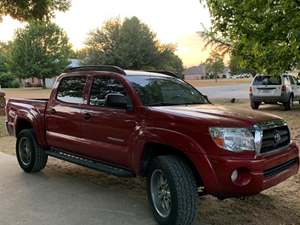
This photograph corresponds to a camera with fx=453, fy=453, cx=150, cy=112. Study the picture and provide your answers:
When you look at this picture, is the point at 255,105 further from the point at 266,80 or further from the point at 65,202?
the point at 65,202

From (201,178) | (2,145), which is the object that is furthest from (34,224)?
(2,145)

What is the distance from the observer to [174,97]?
6301 mm

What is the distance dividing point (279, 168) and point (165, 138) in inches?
52.6

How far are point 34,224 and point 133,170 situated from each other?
4.45 feet

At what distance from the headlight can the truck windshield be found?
132cm

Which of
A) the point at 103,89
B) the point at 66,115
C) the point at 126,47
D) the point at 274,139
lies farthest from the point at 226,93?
the point at 274,139

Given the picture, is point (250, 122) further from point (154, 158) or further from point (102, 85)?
point (102, 85)

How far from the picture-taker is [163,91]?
6.31 metres

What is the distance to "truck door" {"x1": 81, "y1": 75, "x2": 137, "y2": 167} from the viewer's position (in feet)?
19.1

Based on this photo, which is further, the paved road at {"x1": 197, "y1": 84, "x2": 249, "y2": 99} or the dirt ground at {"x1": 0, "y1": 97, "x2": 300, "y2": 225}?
the paved road at {"x1": 197, "y1": 84, "x2": 249, "y2": 99}

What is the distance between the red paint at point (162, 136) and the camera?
186 inches

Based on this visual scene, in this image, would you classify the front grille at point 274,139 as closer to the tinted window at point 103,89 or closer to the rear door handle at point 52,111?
the tinted window at point 103,89

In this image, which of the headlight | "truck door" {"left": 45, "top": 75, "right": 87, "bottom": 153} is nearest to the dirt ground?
"truck door" {"left": 45, "top": 75, "right": 87, "bottom": 153}

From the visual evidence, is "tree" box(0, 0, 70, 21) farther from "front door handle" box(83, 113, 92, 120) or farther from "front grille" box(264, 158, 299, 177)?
"front grille" box(264, 158, 299, 177)
